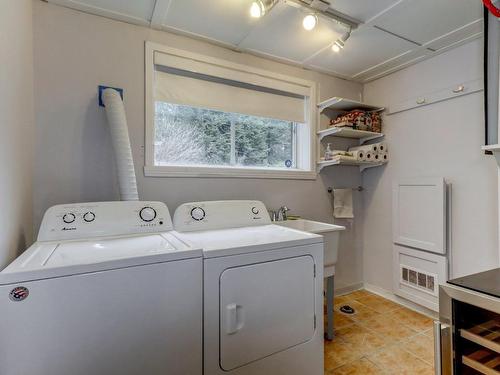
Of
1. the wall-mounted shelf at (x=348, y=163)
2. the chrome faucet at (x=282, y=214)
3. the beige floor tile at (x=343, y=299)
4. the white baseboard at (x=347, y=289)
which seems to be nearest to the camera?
the chrome faucet at (x=282, y=214)

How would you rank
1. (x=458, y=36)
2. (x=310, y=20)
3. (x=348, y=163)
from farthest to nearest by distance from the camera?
1. (x=348, y=163)
2. (x=458, y=36)
3. (x=310, y=20)

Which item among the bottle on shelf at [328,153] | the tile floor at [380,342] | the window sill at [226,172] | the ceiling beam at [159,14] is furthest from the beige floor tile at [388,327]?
the ceiling beam at [159,14]

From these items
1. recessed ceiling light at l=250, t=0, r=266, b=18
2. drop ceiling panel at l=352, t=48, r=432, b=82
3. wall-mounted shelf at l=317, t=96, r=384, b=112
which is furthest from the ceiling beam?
drop ceiling panel at l=352, t=48, r=432, b=82

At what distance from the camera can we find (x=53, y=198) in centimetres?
163

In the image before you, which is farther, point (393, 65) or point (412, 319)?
point (393, 65)

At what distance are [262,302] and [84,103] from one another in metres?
1.67


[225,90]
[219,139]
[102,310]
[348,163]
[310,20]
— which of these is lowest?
[102,310]

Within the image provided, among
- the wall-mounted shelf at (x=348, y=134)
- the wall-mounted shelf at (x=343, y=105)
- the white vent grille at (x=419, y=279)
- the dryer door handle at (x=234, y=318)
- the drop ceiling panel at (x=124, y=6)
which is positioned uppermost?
the drop ceiling panel at (x=124, y=6)

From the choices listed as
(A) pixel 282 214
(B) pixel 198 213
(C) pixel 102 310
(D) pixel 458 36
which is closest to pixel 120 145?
(B) pixel 198 213

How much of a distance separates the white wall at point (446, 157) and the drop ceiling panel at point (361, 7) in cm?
98

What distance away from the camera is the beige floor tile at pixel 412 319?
2.17 m

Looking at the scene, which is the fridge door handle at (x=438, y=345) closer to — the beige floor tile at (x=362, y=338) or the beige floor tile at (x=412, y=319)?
the beige floor tile at (x=362, y=338)

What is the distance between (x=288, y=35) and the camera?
6.59ft

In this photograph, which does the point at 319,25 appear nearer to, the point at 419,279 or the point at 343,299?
the point at 419,279
